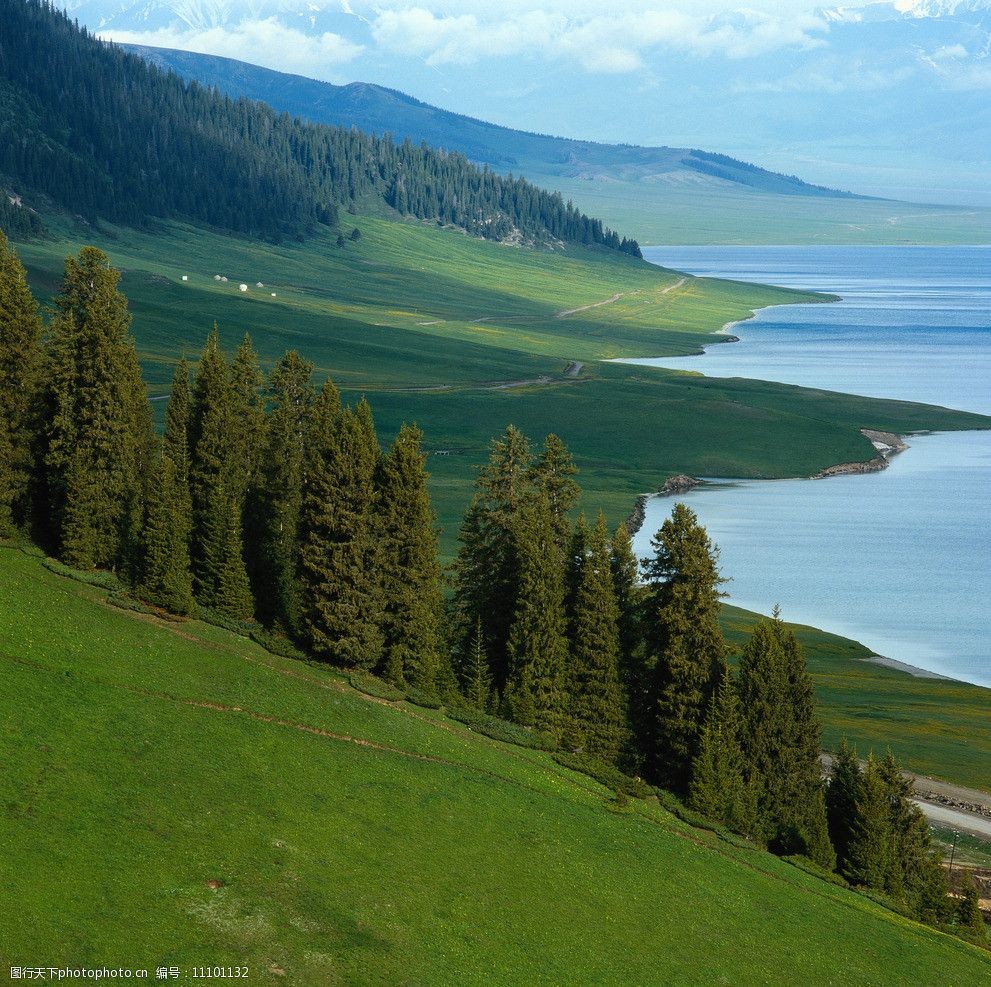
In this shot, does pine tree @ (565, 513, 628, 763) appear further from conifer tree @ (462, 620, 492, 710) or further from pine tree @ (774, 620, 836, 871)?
pine tree @ (774, 620, 836, 871)

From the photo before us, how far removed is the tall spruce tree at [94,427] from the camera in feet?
208

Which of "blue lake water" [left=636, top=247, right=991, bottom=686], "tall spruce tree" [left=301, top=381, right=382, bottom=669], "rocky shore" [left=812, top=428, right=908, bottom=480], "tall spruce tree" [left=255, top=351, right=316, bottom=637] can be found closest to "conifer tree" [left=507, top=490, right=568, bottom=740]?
"tall spruce tree" [left=301, top=381, right=382, bottom=669]

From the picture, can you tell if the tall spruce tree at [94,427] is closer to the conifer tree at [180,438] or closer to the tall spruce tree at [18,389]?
the tall spruce tree at [18,389]

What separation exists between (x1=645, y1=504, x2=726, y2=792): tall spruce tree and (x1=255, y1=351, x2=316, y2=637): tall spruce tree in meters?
→ 15.5

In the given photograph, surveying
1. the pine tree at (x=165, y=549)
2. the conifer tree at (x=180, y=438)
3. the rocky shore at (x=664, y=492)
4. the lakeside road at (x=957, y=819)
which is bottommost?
Answer: the lakeside road at (x=957, y=819)

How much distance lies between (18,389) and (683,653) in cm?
3067

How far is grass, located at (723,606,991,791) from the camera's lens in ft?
232

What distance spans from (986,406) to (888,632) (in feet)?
349

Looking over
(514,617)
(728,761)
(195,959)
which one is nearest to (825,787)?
(728,761)

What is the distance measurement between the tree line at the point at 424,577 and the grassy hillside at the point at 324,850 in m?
4.72

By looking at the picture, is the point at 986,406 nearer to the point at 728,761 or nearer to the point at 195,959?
the point at 728,761

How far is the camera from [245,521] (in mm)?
69438

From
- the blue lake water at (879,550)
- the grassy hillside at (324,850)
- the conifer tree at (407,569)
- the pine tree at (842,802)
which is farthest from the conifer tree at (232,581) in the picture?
the blue lake water at (879,550)

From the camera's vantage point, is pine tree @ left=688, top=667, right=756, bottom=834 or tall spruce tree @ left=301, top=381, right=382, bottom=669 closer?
pine tree @ left=688, top=667, right=756, bottom=834
